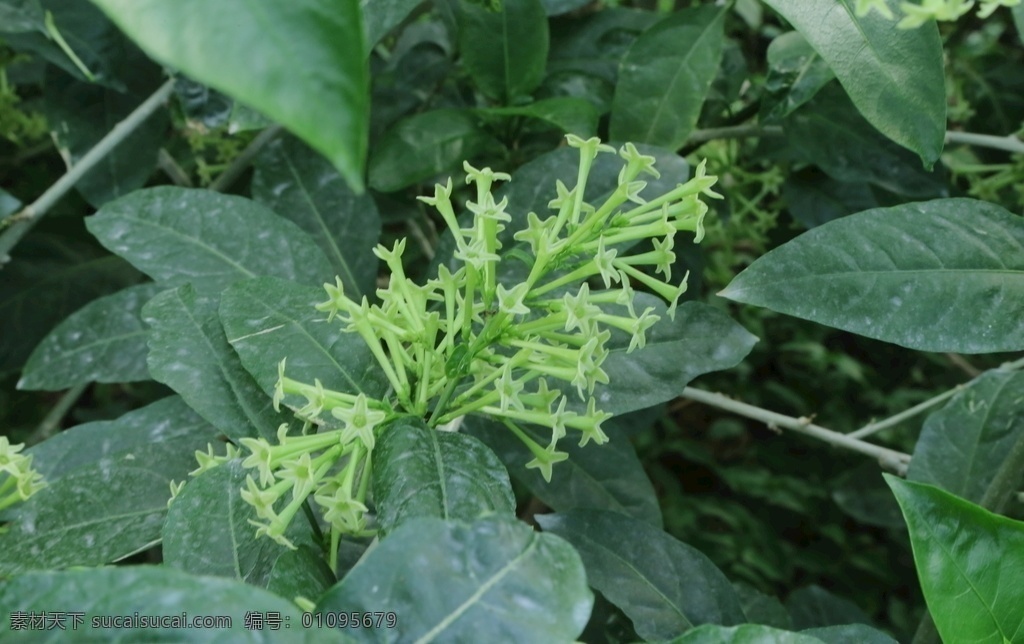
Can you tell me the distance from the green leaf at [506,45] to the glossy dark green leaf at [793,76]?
30 cm

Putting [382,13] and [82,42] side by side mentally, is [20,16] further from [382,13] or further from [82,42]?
[382,13]

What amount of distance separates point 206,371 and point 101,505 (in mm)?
163

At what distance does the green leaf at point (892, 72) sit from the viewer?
2.46ft

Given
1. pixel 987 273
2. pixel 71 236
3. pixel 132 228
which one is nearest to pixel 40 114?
pixel 71 236

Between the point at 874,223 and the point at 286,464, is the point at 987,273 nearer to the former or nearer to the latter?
the point at 874,223

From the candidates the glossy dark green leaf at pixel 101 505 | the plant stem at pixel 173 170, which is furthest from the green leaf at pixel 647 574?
the plant stem at pixel 173 170

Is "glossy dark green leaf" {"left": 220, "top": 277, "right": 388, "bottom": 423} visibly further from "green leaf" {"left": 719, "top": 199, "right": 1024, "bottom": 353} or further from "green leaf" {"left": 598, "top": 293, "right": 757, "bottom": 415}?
"green leaf" {"left": 719, "top": 199, "right": 1024, "bottom": 353}

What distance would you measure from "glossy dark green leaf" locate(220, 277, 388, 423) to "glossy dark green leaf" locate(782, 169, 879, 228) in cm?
83

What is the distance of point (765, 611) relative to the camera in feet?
3.60

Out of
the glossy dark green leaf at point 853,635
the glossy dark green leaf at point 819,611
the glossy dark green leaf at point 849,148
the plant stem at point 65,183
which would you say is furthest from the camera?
the glossy dark green leaf at point 819,611

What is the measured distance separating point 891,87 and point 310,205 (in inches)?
27.7

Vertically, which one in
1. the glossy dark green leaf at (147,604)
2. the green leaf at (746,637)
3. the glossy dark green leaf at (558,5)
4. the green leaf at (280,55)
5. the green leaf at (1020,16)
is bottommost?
the green leaf at (746,637)

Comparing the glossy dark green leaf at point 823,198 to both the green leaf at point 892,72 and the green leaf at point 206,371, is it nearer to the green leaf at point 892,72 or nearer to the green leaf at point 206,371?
the green leaf at point 892,72

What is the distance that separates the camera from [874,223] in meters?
0.77
